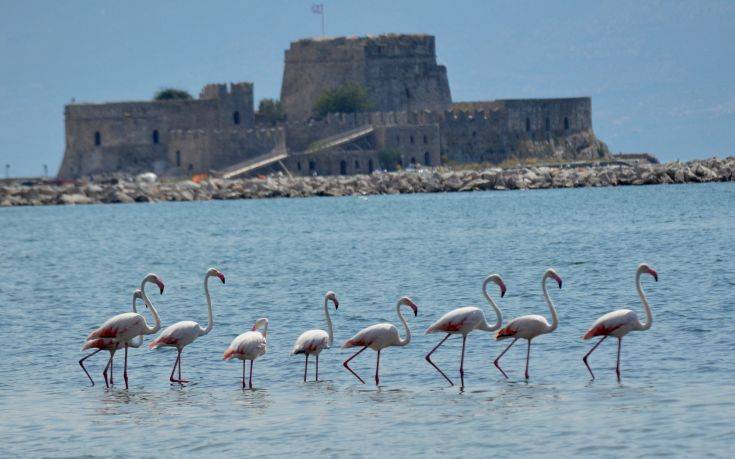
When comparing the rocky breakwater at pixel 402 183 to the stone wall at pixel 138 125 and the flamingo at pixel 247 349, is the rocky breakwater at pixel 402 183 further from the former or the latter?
the flamingo at pixel 247 349

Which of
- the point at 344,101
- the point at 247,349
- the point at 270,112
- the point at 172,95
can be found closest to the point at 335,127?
the point at 344,101

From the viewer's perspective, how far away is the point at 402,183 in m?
71.6

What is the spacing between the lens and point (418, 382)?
15438 mm

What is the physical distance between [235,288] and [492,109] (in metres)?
57.6

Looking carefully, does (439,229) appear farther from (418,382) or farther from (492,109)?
(492,109)

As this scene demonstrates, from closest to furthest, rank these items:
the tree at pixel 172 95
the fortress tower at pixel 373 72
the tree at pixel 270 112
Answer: the fortress tower at pixel 373 72
the tree at pixel 270 112
the tree at pixel 172 95

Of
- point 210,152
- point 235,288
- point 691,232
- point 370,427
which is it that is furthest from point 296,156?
point 370,427

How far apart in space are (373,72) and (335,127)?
269 inches

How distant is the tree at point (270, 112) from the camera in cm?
8738

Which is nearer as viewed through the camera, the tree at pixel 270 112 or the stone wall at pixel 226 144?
the stone wall at pixel 226 144

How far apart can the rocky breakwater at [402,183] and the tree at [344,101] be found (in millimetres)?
8008

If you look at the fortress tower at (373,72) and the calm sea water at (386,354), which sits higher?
the fortress tower at (373,72)

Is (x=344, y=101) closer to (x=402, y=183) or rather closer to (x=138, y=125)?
(x=138, y=125)

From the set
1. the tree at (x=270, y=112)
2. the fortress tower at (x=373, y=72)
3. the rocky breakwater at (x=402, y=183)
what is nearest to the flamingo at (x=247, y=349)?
the rocky breakwater at (x=402, y=183)
